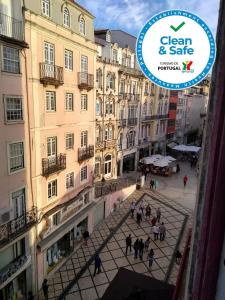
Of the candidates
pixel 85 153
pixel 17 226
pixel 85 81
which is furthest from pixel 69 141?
pixel 17 226

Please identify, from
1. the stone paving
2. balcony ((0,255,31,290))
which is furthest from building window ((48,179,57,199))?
the stone paving

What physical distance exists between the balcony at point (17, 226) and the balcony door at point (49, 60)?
8.76 m

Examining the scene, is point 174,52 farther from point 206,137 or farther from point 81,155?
point 81,155

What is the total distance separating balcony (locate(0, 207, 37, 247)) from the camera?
14.0 m

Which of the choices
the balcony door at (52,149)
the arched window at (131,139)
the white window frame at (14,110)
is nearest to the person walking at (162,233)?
the balcony door at (52,149)

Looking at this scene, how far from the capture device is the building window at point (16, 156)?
47.0 ft

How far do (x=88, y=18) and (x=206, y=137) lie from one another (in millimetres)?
20753

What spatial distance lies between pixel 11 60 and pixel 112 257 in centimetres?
1602

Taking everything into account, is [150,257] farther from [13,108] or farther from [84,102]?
[13,108]

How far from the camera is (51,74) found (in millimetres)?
16594

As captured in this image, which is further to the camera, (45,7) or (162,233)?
(162,233)

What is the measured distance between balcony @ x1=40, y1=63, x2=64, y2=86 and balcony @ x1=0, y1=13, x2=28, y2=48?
196cm

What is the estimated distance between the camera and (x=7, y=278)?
14.3 m

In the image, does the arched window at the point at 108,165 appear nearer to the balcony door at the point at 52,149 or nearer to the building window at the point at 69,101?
the building window at the point at 69,101
